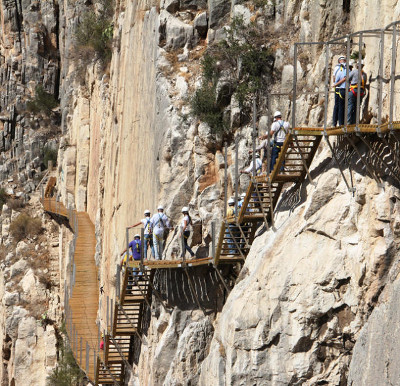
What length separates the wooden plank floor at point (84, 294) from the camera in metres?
28.4

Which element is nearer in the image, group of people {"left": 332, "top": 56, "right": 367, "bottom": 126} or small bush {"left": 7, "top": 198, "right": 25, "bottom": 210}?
group of people {"left": 332, "top": 56, "right": 367, "bottom": 126}

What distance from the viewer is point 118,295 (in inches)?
856

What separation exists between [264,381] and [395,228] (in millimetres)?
3443

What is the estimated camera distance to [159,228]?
20.5 metres

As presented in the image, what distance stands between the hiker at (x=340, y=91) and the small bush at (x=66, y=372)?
62.5 ft

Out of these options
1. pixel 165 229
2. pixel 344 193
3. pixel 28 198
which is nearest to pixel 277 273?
pixel 344 193

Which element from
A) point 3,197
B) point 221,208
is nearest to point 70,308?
point 221,208

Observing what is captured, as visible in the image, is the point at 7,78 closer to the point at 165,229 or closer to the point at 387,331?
the point at 165,229

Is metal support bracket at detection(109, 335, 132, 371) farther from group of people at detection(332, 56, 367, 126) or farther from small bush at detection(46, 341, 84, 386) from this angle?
group of people at detection(332, 56, 367, 126)

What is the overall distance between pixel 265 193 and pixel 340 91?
3.14 meters

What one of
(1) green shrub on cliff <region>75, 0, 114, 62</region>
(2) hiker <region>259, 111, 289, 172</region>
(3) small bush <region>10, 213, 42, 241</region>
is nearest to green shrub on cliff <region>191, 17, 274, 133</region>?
(2) hiker <region>259, 111, 289, 172</region>

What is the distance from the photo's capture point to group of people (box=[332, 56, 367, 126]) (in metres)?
14.5

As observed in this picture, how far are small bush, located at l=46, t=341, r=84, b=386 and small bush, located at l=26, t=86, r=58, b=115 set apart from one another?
59.7 ft

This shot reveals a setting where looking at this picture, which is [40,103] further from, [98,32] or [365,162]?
[365,162]
